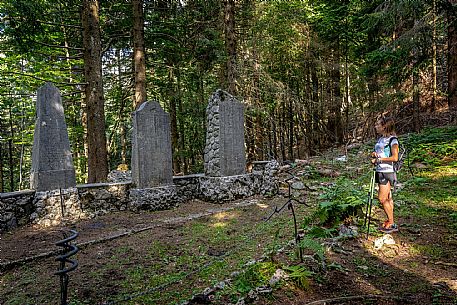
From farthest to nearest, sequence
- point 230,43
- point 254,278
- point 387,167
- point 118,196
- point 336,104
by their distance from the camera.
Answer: point 336,104, point 230,43, point 118,196, point 387,167, point 254,278

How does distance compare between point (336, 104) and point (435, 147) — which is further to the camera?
point (336, 104)

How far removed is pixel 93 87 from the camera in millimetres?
8828

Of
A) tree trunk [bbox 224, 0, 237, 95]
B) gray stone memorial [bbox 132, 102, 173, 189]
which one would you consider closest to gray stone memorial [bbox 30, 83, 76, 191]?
gray stone memorial [bbox 132, 102, 173, 189]

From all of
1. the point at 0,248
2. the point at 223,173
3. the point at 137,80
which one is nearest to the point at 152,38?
the point at 137,80

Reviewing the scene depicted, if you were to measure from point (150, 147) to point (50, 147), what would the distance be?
2.33 meters

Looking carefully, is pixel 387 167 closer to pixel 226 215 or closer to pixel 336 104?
pixel 226 215

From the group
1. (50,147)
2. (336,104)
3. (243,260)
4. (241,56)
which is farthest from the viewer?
(336,104)

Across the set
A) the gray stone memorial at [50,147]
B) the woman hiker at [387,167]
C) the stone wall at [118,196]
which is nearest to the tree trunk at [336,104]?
the stone wall at [118,196]

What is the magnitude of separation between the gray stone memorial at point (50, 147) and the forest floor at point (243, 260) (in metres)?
1.10

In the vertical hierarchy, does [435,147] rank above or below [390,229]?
above

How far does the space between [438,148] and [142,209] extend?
8927 millimetres

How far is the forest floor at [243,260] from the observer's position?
278 cm

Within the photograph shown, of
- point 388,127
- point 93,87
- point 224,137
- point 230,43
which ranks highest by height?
point 230,43

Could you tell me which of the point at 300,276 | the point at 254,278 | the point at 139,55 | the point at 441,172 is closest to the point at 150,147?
the point at 139,55
